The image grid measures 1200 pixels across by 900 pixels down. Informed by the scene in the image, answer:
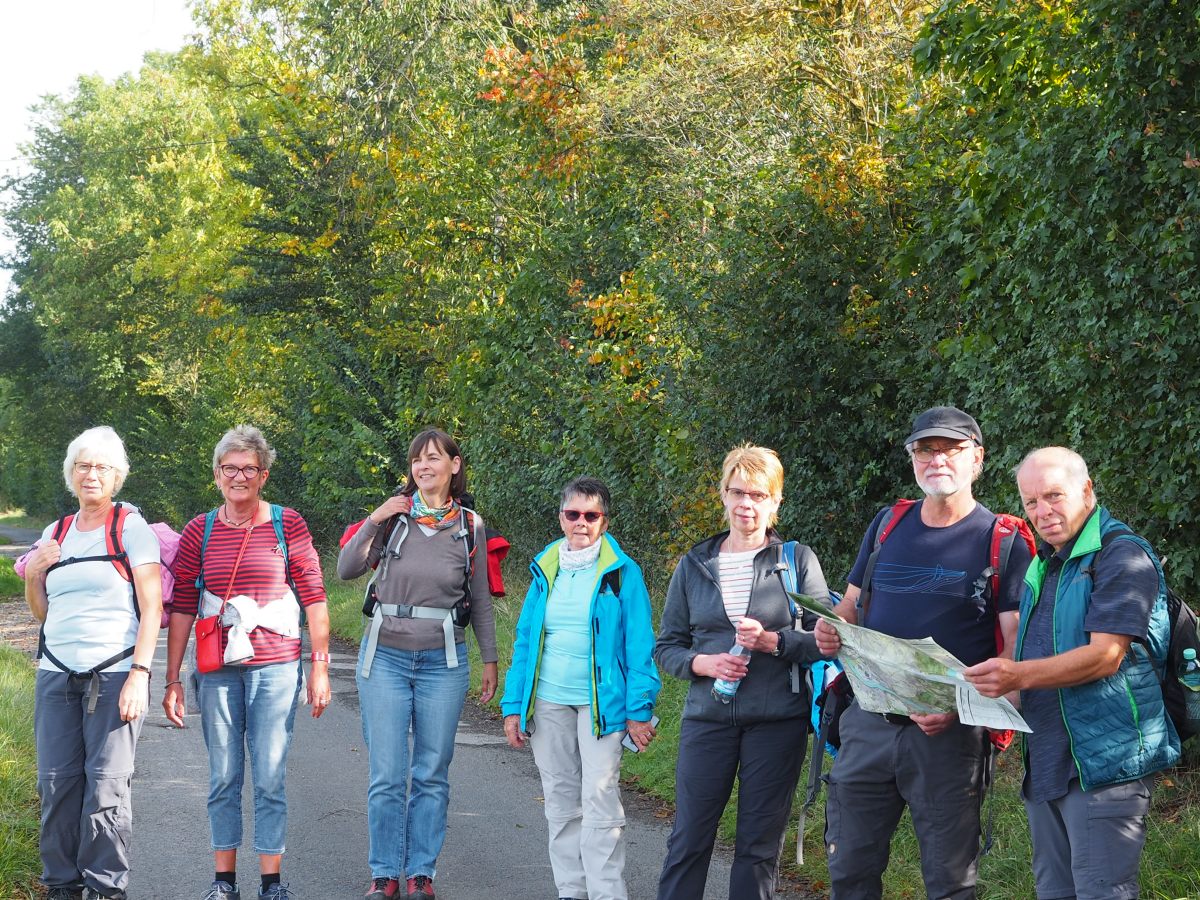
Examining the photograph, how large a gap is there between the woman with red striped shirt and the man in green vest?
9.97 ft

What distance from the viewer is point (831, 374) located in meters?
9.83

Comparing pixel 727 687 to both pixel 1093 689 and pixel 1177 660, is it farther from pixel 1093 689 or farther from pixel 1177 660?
pixel 1177 660

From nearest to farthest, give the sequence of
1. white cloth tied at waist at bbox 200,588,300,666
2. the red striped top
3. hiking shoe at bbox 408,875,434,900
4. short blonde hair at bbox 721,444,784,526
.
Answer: short blonde hair at bbox 721,444,784,526 → white cloth tied at waist at bbox 200,588,300,666 → the red striped top → hiking shoe at bbox 408,875,434,900

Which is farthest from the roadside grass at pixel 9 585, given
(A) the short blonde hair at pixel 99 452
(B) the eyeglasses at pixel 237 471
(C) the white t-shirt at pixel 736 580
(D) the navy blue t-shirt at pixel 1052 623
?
(D) the navy blue t-shirt at pixel 1052 623

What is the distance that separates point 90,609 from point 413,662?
1.43 meters

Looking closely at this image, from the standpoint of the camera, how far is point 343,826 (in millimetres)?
6984

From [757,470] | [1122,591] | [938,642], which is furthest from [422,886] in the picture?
[1122,591]

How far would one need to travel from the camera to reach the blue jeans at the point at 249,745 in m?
5.46

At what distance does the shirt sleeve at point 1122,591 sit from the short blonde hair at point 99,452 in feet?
12.9

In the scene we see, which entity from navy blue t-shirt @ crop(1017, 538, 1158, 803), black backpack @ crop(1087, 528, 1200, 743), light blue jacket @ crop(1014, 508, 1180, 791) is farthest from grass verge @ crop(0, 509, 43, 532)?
black backpack @ crop(1087, 528, 1200, 743)

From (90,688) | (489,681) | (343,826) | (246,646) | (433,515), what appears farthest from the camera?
(343,826)

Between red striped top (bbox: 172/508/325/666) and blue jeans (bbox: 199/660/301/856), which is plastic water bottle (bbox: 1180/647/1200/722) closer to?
red striped top (bbox: 172/508/325/666)

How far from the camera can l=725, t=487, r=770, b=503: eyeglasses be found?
16.0 feet

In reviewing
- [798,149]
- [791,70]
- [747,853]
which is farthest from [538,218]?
[747,853]
